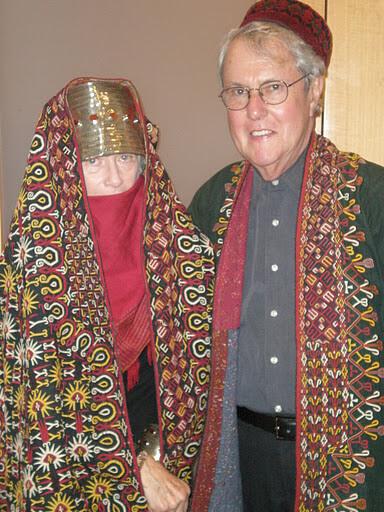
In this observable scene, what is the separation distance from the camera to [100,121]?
1263 mm

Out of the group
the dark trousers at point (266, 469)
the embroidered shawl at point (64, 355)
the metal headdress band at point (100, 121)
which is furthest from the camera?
the dark trousers at point (266, 469)

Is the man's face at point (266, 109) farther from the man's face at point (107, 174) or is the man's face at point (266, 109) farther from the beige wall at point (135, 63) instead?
the beige wall at point (135, 63)

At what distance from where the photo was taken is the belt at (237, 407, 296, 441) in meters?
1.35

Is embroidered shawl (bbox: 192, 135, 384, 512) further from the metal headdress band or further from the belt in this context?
the metal headdress band

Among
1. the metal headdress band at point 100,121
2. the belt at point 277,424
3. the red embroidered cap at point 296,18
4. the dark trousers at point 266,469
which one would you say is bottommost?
the dark trousers at point 266,469

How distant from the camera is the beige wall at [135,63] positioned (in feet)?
5.70

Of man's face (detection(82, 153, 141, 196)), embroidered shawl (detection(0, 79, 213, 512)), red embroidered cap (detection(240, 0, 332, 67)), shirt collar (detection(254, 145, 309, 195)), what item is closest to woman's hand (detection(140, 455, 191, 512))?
embroidered shawl (detection(0, 79, 213, 512))

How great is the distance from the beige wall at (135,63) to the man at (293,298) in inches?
24.2

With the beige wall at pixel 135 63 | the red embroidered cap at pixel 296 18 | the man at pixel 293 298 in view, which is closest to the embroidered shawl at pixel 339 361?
the man at pixel 293 298

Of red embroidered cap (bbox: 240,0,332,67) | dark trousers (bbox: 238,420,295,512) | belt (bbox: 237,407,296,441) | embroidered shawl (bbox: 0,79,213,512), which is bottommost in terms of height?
dark trousers (bbox: 238,420,295,512)

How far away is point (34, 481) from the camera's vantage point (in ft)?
3.67

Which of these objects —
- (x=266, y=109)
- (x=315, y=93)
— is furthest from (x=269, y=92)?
(x=315, y=93)

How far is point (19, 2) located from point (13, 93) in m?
0.28

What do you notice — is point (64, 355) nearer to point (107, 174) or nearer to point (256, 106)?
point (107, 174)
